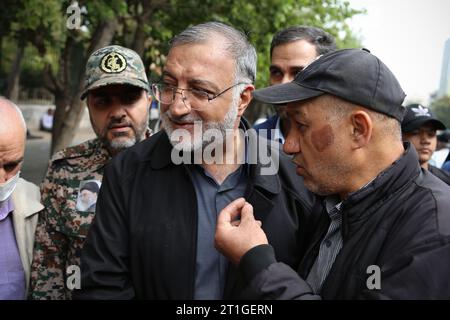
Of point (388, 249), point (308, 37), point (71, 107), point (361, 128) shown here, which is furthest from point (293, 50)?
point (71, 107)

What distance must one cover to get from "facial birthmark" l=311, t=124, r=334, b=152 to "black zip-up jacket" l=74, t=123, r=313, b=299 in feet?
1.25

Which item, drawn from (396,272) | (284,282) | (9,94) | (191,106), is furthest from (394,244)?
(9,94)

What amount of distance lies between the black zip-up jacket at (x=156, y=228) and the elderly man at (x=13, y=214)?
647 millimetres

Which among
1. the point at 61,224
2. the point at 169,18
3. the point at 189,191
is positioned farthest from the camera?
the point at 169,18

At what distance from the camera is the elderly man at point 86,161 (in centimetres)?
248

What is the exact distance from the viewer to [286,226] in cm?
201

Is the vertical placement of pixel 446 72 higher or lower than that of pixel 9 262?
higher

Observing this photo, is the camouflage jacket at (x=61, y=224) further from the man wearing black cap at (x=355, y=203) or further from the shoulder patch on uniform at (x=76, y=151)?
the man wearing black cap at (x=355, y=203)

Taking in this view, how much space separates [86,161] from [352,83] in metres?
1.69

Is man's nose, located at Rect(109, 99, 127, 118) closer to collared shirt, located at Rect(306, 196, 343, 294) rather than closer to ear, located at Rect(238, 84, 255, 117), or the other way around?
ear, located at Rect(238, 84, 255, 117)

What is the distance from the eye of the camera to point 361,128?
1.64 meters

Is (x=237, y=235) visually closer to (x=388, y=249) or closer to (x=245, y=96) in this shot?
(x=388, y=249)
